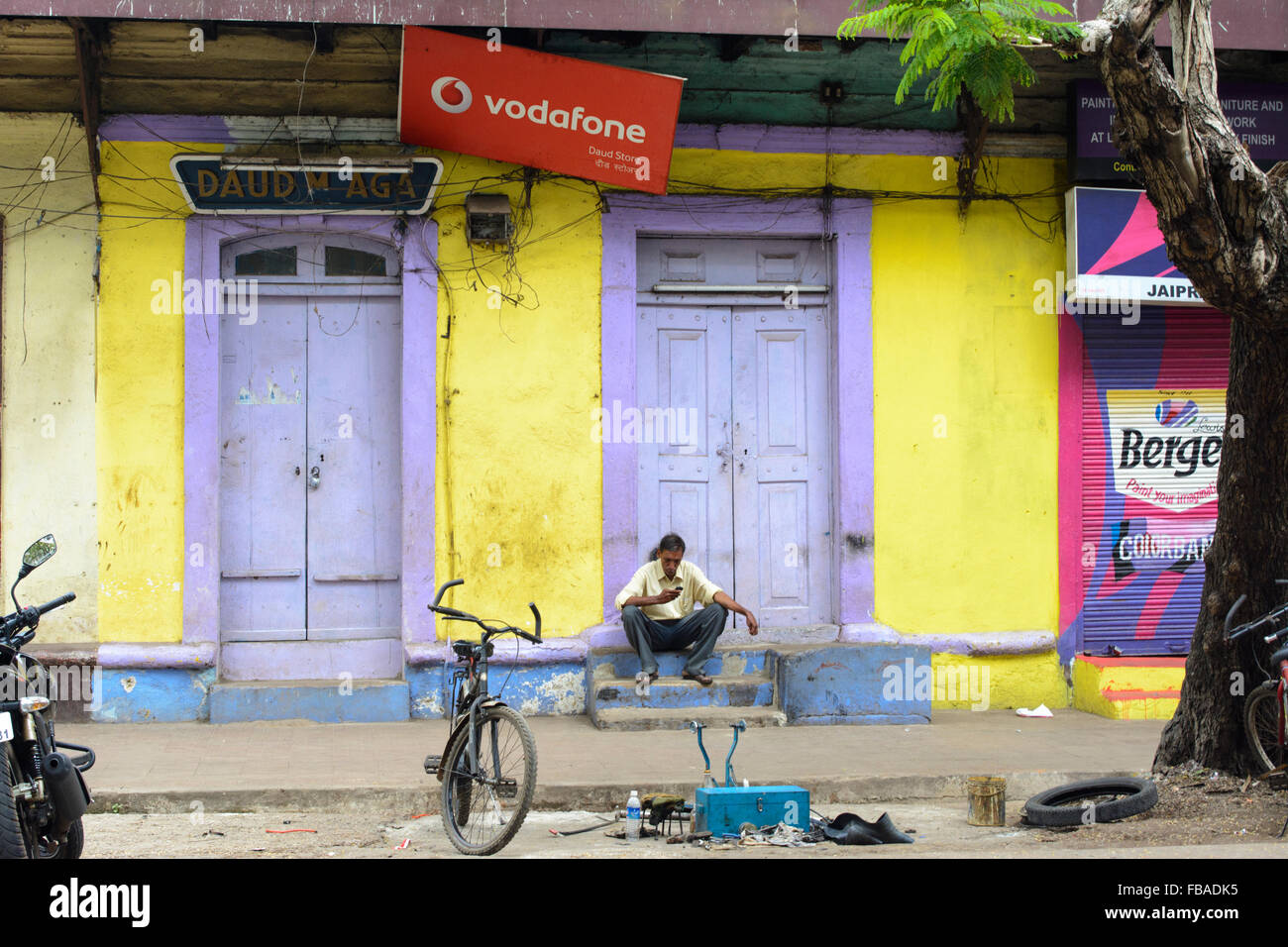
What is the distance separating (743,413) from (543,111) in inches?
105

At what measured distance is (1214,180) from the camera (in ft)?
20.6

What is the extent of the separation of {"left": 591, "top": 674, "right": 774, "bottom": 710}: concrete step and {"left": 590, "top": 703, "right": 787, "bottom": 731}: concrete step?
49 mm

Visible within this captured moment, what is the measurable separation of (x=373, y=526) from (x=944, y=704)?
4470 millimetres

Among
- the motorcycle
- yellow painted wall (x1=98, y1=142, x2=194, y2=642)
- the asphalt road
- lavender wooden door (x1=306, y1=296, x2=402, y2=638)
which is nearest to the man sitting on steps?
lavender wooden door (x1=306, y1=296, x2=402, y2=638)

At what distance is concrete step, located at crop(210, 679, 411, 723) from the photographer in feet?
29.4

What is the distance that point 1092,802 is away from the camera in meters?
6.53

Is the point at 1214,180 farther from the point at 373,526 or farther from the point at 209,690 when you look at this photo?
the point at 209,690

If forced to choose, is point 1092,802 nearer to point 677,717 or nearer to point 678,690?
point 677,717

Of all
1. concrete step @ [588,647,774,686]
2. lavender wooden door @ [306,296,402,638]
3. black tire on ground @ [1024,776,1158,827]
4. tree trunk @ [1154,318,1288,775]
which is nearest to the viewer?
black tire on ground @ [1024,776,1158,827]

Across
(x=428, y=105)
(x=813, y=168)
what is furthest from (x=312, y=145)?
(x=813, y=168)

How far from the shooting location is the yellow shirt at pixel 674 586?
30.0 ft

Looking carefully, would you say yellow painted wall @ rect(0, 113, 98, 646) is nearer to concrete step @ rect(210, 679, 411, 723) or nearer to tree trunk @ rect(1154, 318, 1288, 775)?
concrete step @ rect(210, 679, 411, 723)
